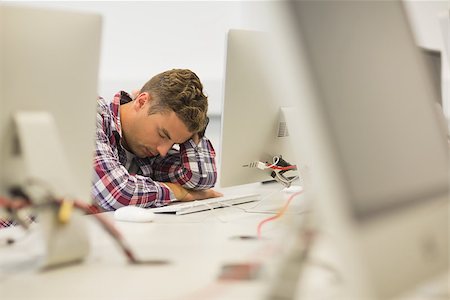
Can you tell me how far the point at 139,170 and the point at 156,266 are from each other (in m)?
1.19

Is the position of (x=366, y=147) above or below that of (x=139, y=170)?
above

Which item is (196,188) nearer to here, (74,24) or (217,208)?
(217,208)

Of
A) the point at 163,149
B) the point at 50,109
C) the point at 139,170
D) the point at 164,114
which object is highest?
the point at 50,109

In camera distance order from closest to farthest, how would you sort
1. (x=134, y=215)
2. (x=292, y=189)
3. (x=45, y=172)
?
1. (x=45, y=172)
2. (x=134, y=215)
3. (x=292, y=189)

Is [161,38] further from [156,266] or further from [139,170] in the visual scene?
[156,266]

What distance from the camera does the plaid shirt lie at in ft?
5.89

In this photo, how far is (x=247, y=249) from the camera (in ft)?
3.73

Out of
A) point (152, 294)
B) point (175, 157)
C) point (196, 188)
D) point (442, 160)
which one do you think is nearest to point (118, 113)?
point (175, 157)

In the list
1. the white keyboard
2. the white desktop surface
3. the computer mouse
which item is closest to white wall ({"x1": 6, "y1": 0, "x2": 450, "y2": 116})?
the white keyboard

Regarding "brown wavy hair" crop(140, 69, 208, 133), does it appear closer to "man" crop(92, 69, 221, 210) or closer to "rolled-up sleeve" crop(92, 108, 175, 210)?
"man" crop(92, 69, 221, 210)

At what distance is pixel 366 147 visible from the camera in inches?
24.7

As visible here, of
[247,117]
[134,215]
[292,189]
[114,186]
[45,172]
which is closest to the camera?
[45,172]

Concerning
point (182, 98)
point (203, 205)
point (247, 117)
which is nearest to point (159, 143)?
point (182, 98)

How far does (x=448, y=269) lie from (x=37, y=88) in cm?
64
